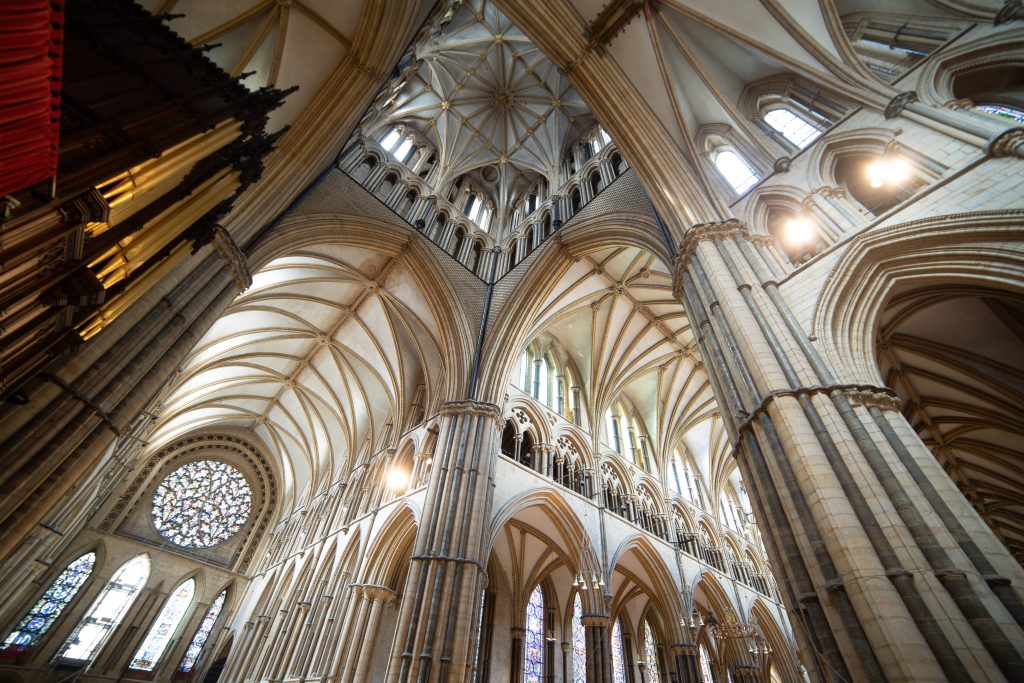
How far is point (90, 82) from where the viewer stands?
3652mm

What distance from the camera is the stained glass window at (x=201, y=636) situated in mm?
16587

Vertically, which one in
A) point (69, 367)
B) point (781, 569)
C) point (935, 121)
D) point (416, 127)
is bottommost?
point (781, 569)

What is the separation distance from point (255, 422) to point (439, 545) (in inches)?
607

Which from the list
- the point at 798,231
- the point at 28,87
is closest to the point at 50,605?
the point at 28,87

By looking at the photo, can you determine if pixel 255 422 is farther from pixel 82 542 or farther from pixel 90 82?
pixel 90 82

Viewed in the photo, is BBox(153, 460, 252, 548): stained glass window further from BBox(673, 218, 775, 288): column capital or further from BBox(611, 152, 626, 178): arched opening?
BBox(673, 218, 775, 288): column capital

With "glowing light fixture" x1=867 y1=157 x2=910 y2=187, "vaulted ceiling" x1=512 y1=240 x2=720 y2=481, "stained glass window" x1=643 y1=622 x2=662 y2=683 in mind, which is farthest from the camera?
"stained glass window" x1=643 y1=622 x2=662 y2=683

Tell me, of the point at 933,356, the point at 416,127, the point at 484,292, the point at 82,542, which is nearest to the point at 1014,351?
the point at 933,356

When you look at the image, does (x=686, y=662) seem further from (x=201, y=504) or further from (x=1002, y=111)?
(x=201, y=504)

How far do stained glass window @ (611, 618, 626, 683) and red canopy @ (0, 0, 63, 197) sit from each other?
15.8m

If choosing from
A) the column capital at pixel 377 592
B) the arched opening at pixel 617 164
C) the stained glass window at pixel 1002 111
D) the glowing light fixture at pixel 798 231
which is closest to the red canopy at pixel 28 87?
the glowing light fixture at pixel 798 231

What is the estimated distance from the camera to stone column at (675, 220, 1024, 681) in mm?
3188

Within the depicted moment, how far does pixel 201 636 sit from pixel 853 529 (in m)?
23.2

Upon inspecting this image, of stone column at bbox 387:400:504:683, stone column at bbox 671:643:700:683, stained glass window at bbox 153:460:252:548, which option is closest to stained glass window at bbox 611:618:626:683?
stone column at bbox 671:643:700:683
